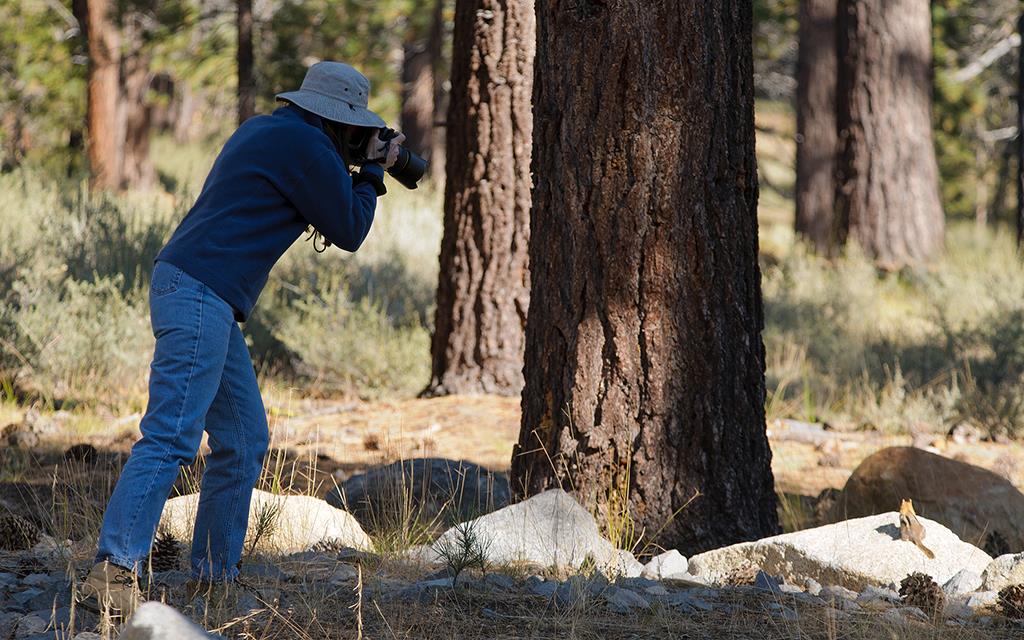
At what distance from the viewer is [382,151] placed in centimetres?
385

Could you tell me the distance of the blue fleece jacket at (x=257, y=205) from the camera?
3.50 meters

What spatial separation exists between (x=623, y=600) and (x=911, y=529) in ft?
4.00

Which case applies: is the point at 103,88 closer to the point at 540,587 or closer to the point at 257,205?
the point at 257,205

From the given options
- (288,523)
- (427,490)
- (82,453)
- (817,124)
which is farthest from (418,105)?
(288,523)

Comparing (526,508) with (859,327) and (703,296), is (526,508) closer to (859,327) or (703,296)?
(703,296)

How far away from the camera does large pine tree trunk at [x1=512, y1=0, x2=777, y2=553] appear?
4.45 m

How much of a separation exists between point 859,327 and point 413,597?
716cm

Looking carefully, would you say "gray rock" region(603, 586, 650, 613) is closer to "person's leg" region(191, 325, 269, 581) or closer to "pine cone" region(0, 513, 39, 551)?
"person's leg" region(191, 325, 269, 581)

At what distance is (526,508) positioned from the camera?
435 centimetres

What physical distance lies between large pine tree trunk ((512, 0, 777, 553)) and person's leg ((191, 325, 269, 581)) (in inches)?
55.0

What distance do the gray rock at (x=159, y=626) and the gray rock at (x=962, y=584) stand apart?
104 inches

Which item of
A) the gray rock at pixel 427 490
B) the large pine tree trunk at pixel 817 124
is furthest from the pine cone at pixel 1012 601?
the large pine tree trunk at pixel 817 124

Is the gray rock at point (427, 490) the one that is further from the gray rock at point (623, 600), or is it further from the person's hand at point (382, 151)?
the person's hand at point (382, 151)

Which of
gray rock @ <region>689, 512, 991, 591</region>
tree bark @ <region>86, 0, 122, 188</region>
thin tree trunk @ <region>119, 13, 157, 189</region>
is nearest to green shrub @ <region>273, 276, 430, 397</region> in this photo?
gray rock @ <region>689, 512, 991, 591</region>
